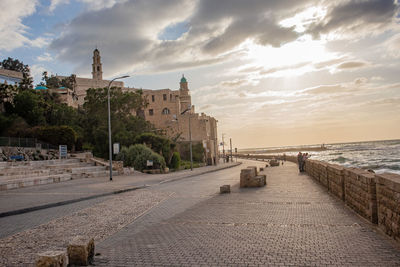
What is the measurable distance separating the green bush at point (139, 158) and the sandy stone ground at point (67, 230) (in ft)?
80.3

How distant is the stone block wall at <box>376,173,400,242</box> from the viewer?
21.4 feet

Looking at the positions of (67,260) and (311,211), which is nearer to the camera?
(67,260)

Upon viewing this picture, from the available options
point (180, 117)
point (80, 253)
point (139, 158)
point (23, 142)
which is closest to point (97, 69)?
point (180, 117)

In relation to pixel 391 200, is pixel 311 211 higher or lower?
lower

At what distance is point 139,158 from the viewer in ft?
123

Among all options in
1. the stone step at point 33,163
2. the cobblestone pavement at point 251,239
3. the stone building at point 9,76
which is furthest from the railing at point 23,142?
the stone building at point 9,76

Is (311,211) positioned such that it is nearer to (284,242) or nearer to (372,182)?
(372,182)

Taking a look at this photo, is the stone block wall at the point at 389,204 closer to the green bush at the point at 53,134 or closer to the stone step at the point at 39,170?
the stone step at the point at 39,170

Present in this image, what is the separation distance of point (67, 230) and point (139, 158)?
1149 inches

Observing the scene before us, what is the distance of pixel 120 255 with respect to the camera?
6148 mm

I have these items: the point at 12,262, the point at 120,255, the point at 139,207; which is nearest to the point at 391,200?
the point at 120,255

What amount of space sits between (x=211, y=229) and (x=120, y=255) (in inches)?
99.2

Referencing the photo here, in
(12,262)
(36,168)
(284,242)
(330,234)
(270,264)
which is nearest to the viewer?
(270,264)

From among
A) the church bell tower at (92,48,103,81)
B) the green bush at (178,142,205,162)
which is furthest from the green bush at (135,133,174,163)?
the church bell tower at (92,48,103,81)
